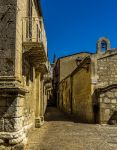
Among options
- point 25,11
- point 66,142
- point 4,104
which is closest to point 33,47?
point 25,11

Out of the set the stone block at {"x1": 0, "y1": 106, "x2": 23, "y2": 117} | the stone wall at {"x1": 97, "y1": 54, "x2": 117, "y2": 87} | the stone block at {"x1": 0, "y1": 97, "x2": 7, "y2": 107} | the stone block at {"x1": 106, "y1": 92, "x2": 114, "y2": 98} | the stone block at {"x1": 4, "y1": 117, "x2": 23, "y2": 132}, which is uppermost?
the stone wall at {"x1": 97, "y1": 54, "x2": 117, "y2": 87}

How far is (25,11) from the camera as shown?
9.20 m

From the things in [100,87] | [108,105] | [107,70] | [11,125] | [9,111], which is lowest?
[11,125]

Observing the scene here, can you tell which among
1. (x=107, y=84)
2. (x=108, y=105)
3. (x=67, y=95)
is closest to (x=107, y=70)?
(x=107, y=84)

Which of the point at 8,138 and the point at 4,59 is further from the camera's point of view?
the point at 4,59

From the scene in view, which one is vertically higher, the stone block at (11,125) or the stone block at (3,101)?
the stone block at (3,101)

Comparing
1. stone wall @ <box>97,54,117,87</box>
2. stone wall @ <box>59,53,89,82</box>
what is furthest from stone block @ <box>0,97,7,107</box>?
stone wall @ <box>59,53,89,82</box>

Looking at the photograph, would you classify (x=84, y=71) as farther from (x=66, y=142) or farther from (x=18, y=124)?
(x=18, y=124)

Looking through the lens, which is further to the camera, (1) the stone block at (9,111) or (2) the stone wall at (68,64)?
(2) the stone wall at (68,64)

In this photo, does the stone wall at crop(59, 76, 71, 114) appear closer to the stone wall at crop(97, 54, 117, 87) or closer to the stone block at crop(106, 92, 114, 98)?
the stone wall at crop(97, 54, 117, 87)

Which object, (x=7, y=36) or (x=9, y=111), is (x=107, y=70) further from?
(x=9, y=111)

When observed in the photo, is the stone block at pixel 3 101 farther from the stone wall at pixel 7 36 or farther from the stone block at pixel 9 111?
the stone wall at pixel 7 36

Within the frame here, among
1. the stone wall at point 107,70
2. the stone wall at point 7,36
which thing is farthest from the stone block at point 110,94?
the stone wall at point 7,36

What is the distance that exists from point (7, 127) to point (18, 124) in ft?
0.96
